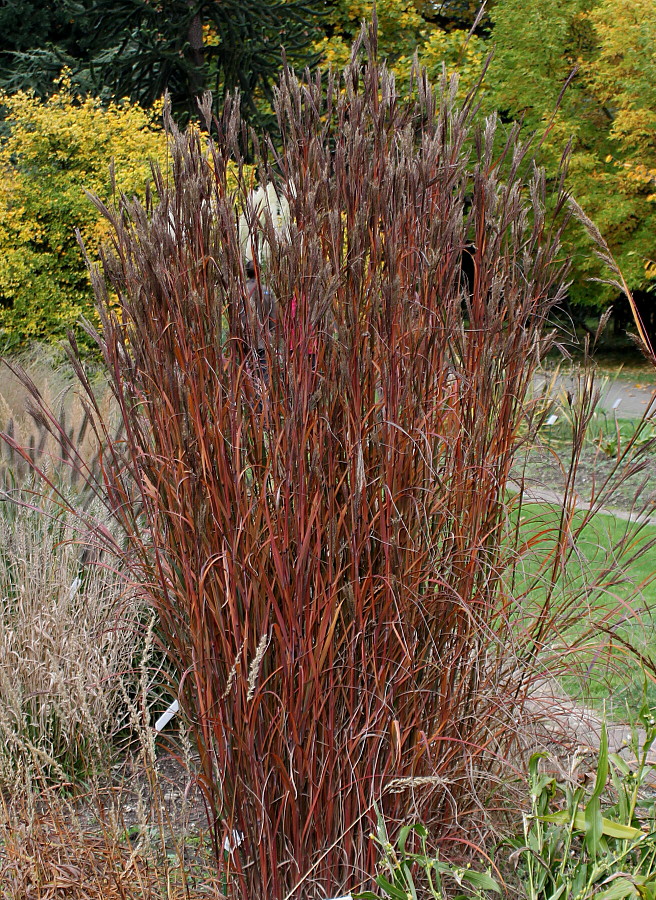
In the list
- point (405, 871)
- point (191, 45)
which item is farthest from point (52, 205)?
point (405, 871)

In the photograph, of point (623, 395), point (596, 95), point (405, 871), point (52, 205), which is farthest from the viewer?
point (596, 95)

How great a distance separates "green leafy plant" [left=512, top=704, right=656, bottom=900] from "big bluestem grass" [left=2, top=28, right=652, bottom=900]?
0.15m

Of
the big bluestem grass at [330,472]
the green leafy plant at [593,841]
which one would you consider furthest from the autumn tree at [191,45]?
the green leafy plant at [593,841]

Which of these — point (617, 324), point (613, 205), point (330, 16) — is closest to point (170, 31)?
point (330, 16)

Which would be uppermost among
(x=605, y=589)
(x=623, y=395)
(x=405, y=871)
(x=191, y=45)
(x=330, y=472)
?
(x=191, y=45)

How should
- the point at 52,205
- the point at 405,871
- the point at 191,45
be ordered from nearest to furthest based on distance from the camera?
the point at 405,871 < the point at 52,205 < the point at 191,45

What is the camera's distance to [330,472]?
174 centimetres

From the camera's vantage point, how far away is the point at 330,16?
16656mm

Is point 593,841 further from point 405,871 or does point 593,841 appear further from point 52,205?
point 52,205

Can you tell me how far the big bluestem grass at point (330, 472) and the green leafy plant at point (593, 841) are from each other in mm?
150

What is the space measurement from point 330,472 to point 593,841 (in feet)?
3.03

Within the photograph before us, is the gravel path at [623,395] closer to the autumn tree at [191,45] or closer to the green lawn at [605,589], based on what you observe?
the green lawn at [605,589]

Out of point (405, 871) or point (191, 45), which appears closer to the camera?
point (405, 871)

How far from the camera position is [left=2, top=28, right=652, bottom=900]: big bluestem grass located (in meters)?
1.71
